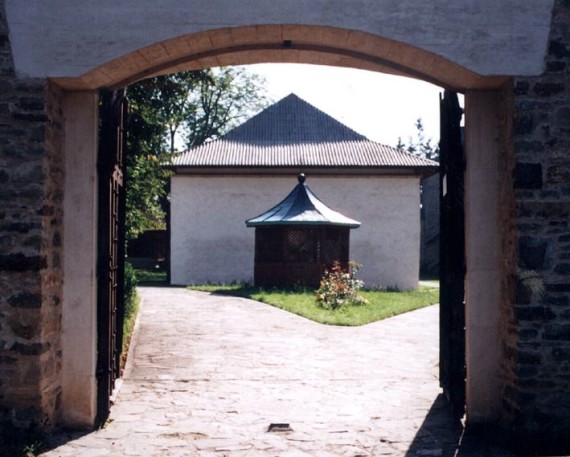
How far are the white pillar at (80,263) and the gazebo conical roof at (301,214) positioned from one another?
499 inches

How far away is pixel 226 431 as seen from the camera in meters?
6.09

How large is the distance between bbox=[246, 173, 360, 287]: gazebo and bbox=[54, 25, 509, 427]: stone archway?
12681 millimetres

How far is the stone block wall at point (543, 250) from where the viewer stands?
18.1 ft

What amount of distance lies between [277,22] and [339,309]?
32.4 ft

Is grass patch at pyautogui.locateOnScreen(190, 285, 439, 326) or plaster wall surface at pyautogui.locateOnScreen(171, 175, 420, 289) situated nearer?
grass patch at pyautogui.locateOnScreen(190, 285, 439, 326)

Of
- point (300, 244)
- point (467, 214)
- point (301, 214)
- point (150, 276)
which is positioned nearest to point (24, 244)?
point (467, 214)

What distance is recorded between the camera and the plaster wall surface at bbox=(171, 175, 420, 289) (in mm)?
22500

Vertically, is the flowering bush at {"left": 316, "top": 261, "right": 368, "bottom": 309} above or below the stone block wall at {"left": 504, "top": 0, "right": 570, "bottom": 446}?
below

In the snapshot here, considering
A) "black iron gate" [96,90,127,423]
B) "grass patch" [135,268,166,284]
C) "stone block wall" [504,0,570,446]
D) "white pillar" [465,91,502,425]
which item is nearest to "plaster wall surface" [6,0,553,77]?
"stone block wall" [504,0,570,446]

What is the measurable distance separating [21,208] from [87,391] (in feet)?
5.62

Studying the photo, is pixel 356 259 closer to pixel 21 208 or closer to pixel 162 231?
pixel 162 231

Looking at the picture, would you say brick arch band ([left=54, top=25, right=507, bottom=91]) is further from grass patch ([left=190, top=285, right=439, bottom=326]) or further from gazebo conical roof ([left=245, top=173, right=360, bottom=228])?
gazebo conical roof ([left=245, top=173, right=360, bottom=228])

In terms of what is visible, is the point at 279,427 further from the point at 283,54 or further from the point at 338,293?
the point at 338,293

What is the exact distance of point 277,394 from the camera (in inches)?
298
